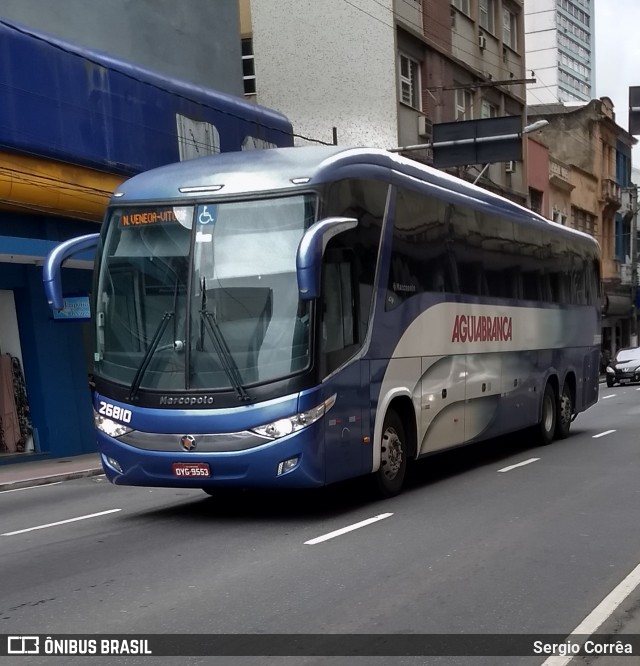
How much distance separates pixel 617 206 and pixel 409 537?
57192 millimetres

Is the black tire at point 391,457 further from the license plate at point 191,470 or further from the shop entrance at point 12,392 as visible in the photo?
the shop entrance at point 12,392

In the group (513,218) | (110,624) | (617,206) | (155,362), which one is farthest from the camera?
(617,206)

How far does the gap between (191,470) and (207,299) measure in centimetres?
160

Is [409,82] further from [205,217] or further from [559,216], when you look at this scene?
[205,217]

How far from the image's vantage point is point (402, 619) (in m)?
6.43

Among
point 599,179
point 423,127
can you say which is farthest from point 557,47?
point 423,127

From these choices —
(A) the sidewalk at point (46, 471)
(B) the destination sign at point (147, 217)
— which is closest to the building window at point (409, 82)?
(A) the sidewalk at point (46, 471)

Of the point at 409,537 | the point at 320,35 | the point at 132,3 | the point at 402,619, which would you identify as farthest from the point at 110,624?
the point at 320,35

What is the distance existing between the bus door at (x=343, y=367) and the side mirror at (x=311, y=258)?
0.58 meters

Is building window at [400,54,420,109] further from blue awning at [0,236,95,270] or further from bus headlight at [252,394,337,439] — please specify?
bus headlight at [252,394,337,439]

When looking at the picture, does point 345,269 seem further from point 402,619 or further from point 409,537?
point 402,619

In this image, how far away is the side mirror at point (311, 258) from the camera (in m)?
8.75

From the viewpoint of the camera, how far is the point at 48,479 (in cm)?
1623

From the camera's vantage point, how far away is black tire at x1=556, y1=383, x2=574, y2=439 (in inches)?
727
